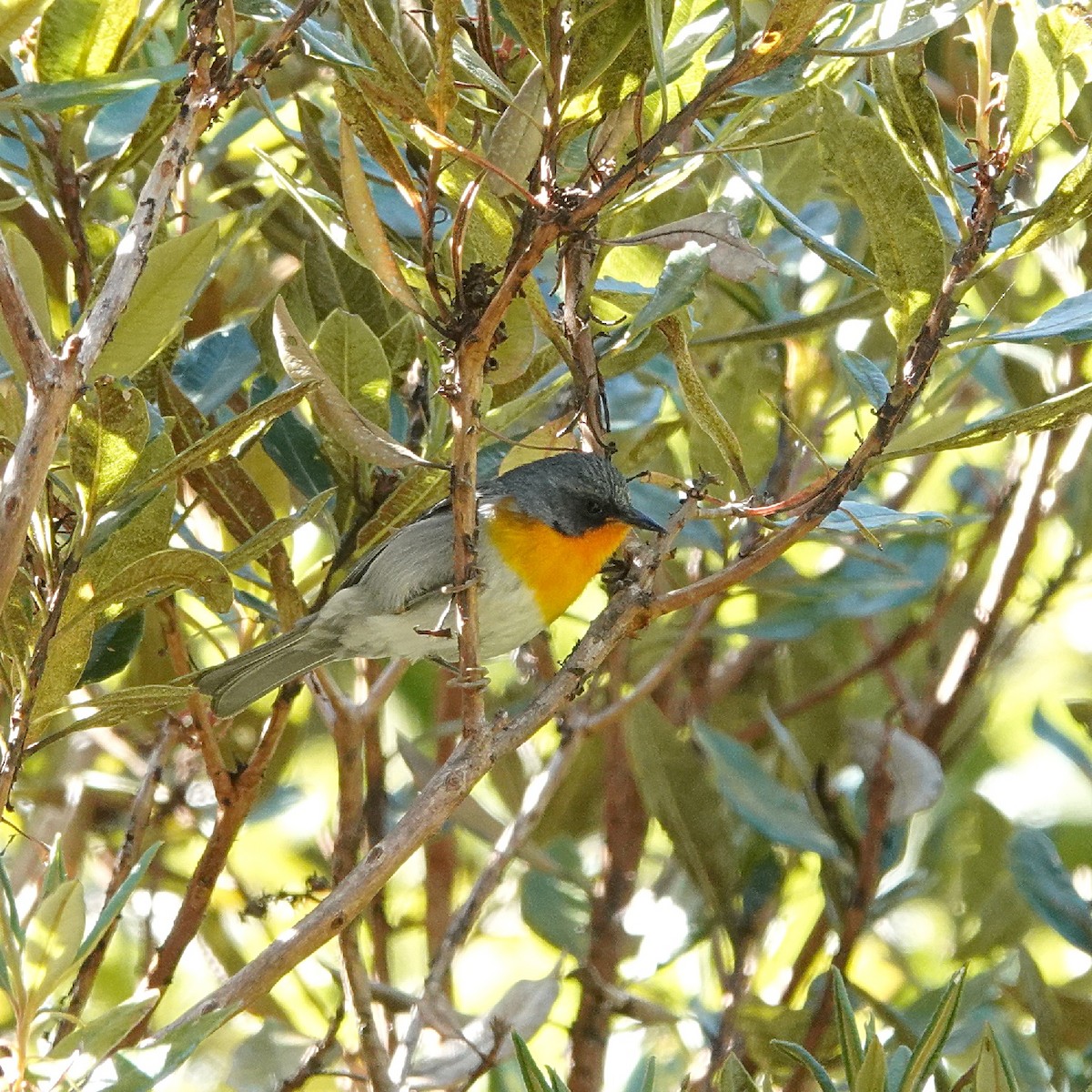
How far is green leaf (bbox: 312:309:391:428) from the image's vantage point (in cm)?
235

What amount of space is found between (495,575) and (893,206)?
1.63 metres

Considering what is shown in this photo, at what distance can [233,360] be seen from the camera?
2734 mm

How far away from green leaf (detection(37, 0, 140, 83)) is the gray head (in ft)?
4.32

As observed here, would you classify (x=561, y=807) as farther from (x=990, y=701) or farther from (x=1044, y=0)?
(x=1044, y=0)

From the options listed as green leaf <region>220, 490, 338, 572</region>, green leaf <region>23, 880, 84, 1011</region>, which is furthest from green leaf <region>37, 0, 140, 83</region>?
green leaf <region>23, 880, 84, 1011</region>

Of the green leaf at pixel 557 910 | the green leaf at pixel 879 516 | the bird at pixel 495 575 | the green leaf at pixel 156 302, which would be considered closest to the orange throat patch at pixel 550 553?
the bird at pixel 495 575

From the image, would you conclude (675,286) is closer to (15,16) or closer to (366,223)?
(366,223)

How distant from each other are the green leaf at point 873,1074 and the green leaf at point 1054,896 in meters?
1.14

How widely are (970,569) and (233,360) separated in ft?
7.78

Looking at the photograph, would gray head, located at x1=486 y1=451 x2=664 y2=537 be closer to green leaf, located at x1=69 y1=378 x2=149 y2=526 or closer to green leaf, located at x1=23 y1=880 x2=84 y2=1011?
green leaf, located at x1=69 y1=378 x2=149 y2=526

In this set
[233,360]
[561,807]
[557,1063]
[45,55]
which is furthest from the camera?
[561,807]

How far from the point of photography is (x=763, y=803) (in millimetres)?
2979

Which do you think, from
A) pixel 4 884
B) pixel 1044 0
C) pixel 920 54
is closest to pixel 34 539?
pixel 4 884

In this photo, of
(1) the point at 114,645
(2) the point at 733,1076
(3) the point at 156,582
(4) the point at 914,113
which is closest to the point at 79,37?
(3) the point at 156,582
